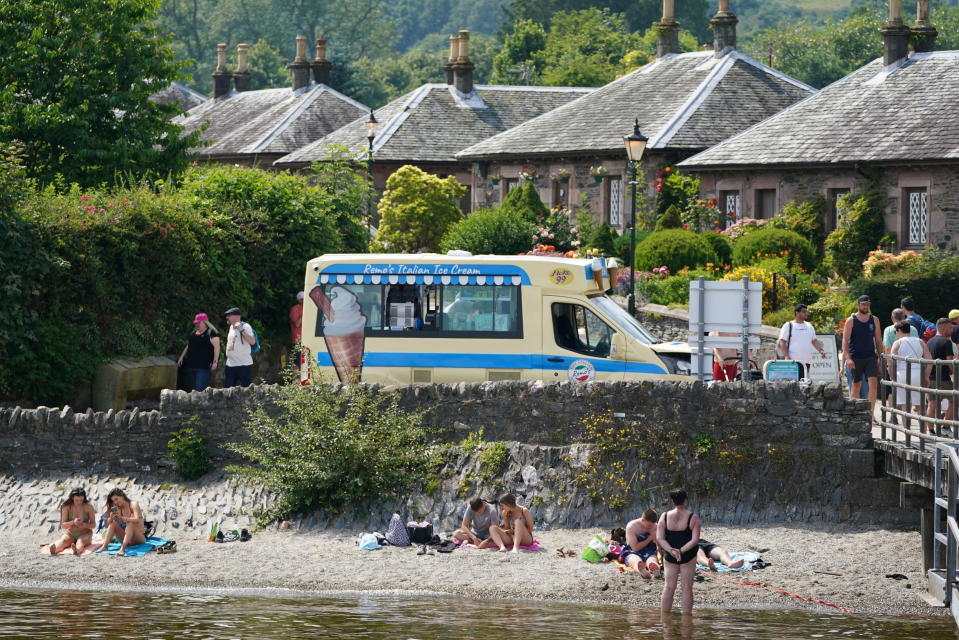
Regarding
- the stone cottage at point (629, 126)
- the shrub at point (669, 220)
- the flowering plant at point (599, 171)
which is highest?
the stone cottage at point (629, 126)

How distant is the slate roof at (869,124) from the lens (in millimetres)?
34219

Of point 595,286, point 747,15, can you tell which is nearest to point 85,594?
point 595,286

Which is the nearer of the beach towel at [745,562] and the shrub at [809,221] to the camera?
the beach towel at [745,562]

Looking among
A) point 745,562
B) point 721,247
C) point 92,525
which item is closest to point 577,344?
point 745,562

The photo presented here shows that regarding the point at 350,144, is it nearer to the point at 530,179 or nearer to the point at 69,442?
the point at 530,179

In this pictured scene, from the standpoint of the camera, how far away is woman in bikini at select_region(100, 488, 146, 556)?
62.1 ft

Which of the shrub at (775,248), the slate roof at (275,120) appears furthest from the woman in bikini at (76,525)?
the slate roof at (275,120)

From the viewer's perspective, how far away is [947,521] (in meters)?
16.0

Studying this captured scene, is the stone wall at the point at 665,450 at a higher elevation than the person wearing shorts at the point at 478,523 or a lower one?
higher

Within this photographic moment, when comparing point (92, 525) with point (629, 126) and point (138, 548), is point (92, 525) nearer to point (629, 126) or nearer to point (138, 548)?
point (138, 548)

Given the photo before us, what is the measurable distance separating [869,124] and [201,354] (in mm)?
18900

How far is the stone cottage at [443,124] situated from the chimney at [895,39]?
523 inches

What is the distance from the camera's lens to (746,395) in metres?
19.0

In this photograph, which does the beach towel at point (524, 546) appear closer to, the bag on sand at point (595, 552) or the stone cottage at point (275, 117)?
the bag on sand at point (595, 552)
